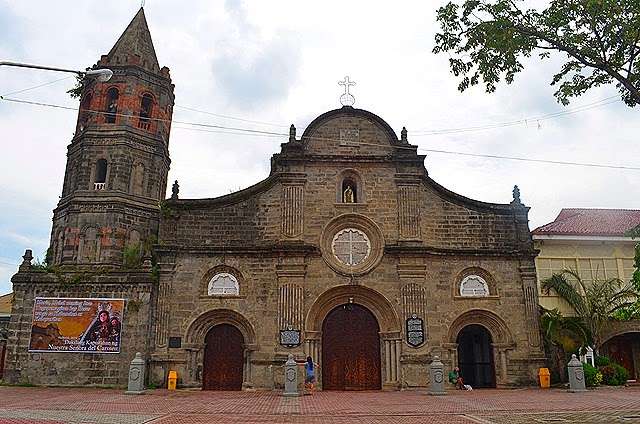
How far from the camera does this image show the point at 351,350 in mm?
21547

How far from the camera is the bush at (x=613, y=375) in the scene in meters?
21.6

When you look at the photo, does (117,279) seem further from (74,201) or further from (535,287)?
(535,287)

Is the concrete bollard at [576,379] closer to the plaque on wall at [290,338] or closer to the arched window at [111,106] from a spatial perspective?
the plaque on wall at [290,338]

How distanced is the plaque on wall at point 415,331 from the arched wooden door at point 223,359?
256 inches

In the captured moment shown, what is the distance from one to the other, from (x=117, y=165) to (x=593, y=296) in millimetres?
21425

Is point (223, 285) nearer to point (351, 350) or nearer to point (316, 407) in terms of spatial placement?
point (351, 350)

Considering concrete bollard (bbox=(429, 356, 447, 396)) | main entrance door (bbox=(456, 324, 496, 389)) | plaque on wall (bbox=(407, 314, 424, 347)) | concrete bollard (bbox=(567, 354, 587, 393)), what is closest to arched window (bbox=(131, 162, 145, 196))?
plaque on wall (bbox=(407, 314, 424, 347))

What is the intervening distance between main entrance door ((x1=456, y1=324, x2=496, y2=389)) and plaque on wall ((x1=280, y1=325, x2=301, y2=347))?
7357mm

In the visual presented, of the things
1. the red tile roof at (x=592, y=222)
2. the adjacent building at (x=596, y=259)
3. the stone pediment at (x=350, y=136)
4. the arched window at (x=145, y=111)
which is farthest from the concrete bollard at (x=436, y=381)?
the arched window at (x=145, y=111)

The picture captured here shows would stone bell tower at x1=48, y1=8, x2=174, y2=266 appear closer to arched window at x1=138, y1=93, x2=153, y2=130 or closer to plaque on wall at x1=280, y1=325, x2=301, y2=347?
arched window at x1=138, y1=93, x2=153, y2=130

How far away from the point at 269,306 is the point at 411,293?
5558mm

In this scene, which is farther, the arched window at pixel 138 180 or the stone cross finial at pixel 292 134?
the arched window at pixel 138 180

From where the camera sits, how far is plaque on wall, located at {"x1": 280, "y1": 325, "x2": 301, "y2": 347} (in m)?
20.5

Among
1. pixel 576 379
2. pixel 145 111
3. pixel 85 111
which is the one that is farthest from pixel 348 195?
pixel 85 111
